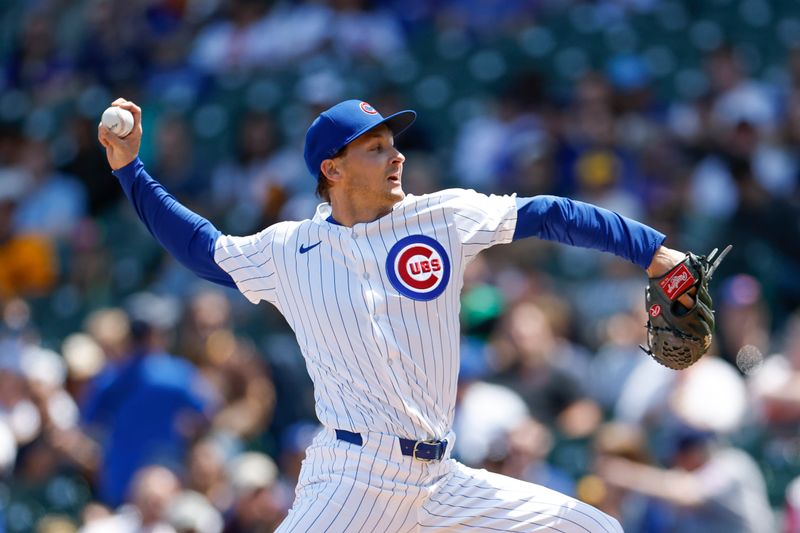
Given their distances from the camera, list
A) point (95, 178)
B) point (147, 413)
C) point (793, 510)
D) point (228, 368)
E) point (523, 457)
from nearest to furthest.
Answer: point (793, 510), point (523, 457), point (147, 413), point (228, 368), point (95, 178)

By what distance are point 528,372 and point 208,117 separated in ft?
15.5

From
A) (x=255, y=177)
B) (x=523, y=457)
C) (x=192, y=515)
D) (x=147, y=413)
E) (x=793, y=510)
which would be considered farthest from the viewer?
(x=255, y=177)

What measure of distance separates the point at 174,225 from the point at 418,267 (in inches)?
30.7

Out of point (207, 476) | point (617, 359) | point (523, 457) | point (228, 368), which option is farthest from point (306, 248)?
point (228, 368)

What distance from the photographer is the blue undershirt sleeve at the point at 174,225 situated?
4.44 m

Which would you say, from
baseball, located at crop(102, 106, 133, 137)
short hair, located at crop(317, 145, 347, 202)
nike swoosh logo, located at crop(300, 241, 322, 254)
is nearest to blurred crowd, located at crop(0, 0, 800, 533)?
short hair, located at crop(317, 145, 347, 202)

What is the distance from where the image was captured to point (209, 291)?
9047 millimetres

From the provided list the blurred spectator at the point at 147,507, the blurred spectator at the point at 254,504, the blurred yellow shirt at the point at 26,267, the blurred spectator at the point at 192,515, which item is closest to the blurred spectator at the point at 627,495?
the blurred spectator at the point at 254,504

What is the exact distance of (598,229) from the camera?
13.6 ft

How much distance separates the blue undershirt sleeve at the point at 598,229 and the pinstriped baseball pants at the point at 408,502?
720mm

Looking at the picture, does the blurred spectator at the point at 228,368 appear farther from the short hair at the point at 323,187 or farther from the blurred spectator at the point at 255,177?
the short hair at the point at 323,187

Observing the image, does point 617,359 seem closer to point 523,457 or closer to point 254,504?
point 523,457

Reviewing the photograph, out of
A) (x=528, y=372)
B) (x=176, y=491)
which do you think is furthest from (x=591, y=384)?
(x=176, y=491)

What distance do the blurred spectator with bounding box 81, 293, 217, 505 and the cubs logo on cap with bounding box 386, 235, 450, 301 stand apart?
3455 mm
